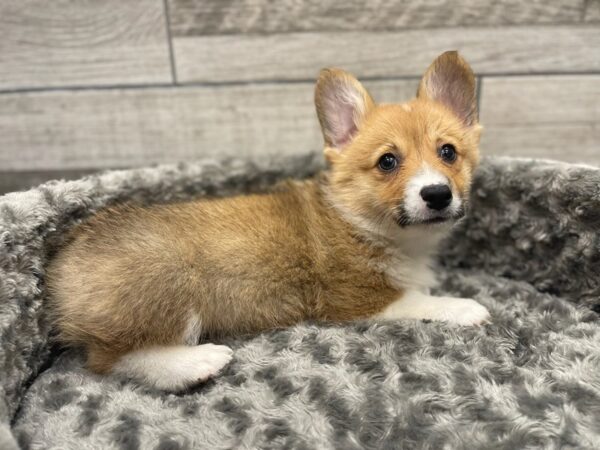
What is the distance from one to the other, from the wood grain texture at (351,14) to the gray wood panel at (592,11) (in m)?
0.03

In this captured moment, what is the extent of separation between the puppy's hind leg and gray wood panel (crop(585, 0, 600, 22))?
2.26 meters

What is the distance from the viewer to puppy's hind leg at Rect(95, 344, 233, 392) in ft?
4.78

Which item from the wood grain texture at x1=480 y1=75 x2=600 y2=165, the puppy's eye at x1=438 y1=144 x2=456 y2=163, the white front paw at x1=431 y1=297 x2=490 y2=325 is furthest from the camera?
the wood grain texture at x1=480 y1=75 x2=600 y2=165

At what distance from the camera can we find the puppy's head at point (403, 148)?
163 centimetres

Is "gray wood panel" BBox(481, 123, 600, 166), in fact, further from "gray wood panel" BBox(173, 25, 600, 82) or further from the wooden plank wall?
"gray wood panel" BBox(173, 25, 600, 82)

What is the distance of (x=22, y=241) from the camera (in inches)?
60.4

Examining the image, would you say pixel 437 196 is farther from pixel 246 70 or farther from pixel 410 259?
pixel 246 70

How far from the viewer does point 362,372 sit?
4.78 ft

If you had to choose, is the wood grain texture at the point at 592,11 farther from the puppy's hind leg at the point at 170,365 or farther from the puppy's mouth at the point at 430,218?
the puppy's hind leg at the point at 170,365

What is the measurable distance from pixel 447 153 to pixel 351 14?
97 centimetres

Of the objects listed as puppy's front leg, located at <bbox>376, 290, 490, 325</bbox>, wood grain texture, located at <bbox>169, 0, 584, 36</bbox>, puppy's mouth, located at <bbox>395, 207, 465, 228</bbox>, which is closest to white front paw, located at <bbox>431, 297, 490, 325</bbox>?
puppy's front leg, located at <bbox>376, 290, 490, 325</bbox>

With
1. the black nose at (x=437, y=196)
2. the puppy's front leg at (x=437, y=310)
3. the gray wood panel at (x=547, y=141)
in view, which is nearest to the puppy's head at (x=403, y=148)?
the black nose at (x=437, y=196)

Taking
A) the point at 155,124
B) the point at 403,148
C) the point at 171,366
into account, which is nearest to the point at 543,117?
the point at 403,148

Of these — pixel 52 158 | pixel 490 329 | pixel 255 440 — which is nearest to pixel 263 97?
pixel 52 158
